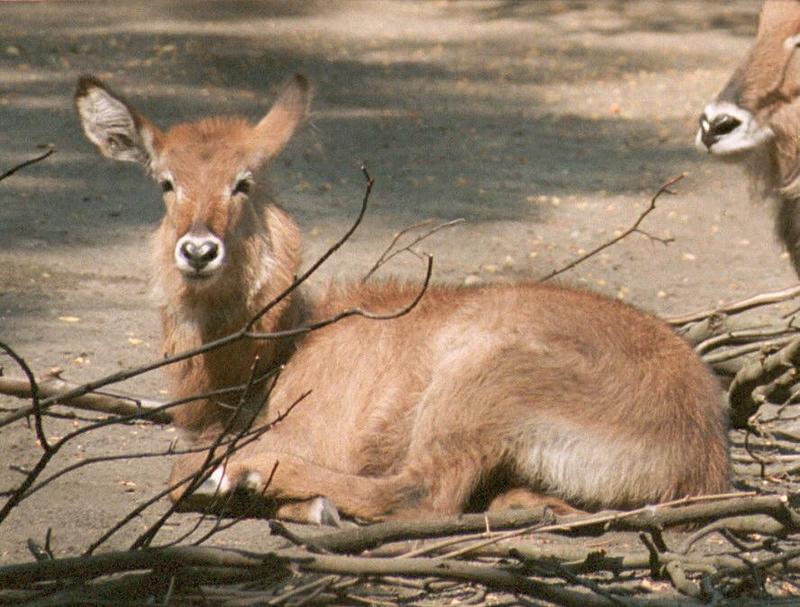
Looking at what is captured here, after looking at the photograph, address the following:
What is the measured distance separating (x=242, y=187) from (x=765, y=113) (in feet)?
9.10

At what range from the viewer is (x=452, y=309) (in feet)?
19.8

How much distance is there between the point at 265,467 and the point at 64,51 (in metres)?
9.15

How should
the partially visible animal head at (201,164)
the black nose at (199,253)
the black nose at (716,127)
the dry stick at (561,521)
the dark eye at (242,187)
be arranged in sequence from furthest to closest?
the black nose at (716,127)
the dark eye at (242,187)
the partially visible animal head at (201,164)
the black nose at (199,253)
the dry stick at (561,521)

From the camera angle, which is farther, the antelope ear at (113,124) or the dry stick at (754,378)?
the antelope ear at (113,124)

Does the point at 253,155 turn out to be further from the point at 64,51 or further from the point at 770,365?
the point at 64,51

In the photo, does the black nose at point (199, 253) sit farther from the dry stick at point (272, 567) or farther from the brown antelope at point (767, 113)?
the brown antelope at point (767, 113)

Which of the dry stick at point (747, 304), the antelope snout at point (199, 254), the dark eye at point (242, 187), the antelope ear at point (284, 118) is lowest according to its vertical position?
the dry stick at point (747, 304)

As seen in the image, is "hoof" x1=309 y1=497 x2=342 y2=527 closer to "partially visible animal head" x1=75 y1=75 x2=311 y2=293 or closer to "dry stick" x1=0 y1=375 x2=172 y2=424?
"dry stick" x1=0 y1=375 x2=172 y2=424

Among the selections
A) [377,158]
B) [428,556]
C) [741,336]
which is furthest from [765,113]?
[377,158]

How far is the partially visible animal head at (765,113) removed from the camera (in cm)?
743

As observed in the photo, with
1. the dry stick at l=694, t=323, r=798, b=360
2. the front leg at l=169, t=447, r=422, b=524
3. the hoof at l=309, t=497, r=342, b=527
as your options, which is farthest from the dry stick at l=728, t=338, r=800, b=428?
the hoof at l=309, t=497, r=342, b=527

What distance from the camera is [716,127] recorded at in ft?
24.4

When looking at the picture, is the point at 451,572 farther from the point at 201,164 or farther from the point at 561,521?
the point at 201,164

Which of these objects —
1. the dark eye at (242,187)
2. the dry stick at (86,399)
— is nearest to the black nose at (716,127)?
the dark eye at (242,187)
